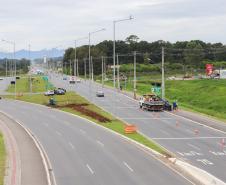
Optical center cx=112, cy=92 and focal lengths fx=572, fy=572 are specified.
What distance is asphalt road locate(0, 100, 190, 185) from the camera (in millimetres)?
30422

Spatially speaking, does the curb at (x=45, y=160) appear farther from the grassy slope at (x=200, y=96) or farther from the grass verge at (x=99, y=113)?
the grassy slope at (x=200, y=96)

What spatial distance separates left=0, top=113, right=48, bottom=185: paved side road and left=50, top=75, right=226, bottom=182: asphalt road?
10.1 metres

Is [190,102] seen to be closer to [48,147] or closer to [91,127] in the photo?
[91,127]

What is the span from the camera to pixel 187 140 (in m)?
50.2

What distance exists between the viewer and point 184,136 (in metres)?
52.9

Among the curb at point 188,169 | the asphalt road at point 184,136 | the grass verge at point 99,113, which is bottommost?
the asphalt road at point 184,136

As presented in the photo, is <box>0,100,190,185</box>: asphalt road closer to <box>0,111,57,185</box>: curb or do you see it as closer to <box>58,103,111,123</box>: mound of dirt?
<box>0,111,57,185</box>: curb

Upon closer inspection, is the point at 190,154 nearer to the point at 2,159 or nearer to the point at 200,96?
the point at 2,159

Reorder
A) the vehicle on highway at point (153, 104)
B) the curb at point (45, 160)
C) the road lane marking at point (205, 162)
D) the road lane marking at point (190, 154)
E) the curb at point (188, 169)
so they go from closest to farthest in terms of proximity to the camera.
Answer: the curb at point (188, 169) < the curb at point (45, 160) < the road lane marking at point (205, 162) < the road lane marking at point (190, 154) < the vehicle on highway at point (153, 104)

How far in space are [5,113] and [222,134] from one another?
33.3 meters

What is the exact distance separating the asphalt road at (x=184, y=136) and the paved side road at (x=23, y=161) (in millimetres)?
10108

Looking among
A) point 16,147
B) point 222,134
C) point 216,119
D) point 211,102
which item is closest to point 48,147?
point 16,147

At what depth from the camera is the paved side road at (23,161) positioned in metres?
30.6

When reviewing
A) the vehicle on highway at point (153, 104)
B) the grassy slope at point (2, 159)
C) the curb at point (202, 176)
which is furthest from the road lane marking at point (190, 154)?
the vehicle on highway at point (153, 104)
